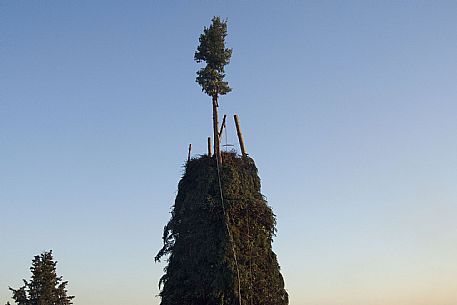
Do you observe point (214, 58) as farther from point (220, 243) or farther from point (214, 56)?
point (220, 243)

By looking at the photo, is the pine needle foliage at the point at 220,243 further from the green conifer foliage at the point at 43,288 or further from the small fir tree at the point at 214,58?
the green conifer foliage at the point at 43,288

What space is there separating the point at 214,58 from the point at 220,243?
9285 millimetres

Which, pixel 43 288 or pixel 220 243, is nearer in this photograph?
pixel 220 243

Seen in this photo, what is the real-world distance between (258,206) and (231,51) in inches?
314

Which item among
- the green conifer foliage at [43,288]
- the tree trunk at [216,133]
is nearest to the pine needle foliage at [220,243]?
the tree trunk at [216,133]

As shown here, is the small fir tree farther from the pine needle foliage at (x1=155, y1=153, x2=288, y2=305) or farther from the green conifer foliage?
the green conifer foliage

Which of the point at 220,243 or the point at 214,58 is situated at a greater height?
the point at 214,58

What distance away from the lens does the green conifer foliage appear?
47.4m

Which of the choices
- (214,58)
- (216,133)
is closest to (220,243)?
(216,133)

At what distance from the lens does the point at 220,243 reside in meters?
24.6

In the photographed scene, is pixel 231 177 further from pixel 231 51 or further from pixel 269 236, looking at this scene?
pixel 231 51

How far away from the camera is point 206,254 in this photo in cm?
2459

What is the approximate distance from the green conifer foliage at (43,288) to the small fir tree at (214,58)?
85.1 feet

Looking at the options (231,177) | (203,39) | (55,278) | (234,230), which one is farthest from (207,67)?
(55,278)
